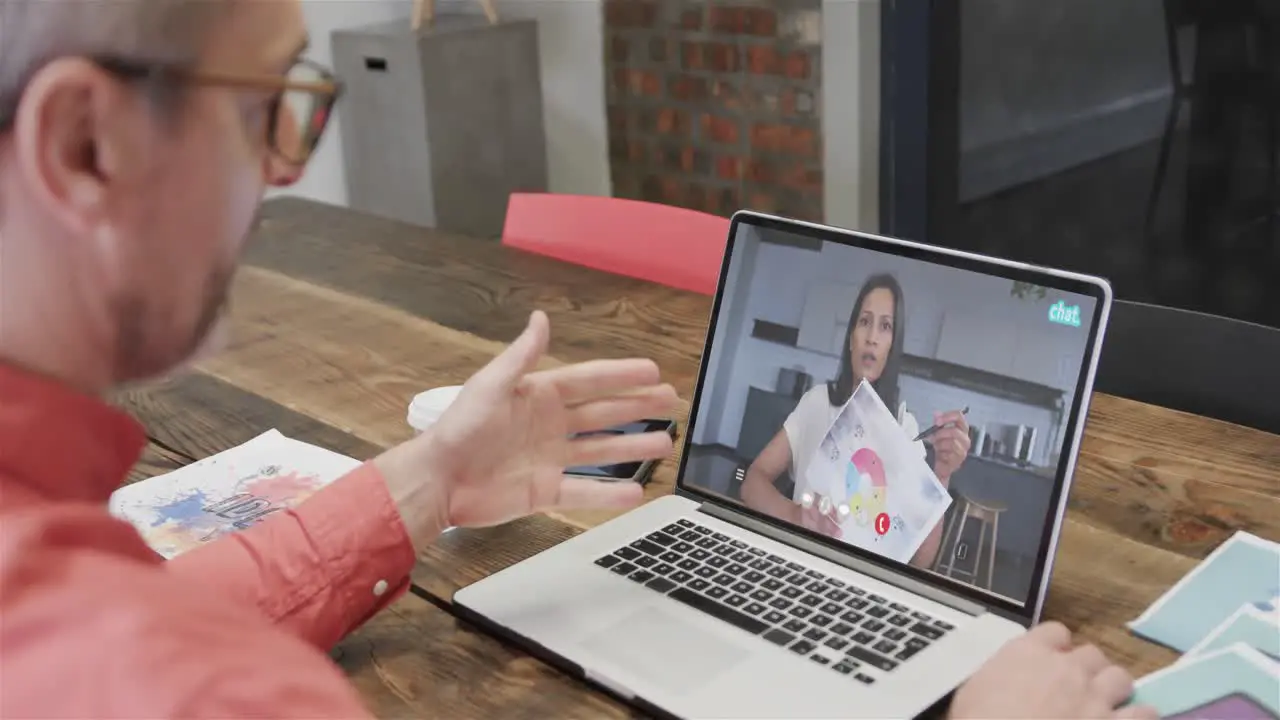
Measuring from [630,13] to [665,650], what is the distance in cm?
299

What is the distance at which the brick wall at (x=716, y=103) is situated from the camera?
333cm

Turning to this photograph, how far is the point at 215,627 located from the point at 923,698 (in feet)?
1.53

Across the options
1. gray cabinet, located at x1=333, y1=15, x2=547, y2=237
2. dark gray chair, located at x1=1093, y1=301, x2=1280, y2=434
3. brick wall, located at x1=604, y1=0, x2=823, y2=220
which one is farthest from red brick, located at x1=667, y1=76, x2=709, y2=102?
dark gray chair, located at x1=1093, y1=301, x2=1280, y2=434

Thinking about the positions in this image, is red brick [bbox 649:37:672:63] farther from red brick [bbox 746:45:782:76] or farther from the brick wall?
red brick [bbox 746:45:782:76]

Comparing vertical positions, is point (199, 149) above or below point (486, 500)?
above

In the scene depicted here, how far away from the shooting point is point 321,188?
406cm

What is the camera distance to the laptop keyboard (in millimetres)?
922

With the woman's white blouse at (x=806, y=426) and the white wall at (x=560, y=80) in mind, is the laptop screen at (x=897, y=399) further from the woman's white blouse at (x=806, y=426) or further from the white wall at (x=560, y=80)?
the white wall at (x=560, y=80)

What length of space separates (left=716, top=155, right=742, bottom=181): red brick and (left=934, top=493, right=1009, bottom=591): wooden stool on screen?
2.66m

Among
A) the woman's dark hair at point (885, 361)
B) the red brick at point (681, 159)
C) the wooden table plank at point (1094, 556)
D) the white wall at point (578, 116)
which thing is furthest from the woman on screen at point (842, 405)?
the red brick at point (681, 159)

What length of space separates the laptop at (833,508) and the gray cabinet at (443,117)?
2.67 m

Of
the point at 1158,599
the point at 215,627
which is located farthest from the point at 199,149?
the point at 1158,599

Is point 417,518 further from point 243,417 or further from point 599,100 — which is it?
point 599,100

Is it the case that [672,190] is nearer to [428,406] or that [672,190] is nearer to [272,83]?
[428,406]
